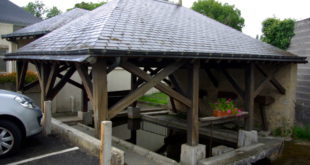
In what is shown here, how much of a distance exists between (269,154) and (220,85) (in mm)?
3585

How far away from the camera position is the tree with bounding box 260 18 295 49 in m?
10.3

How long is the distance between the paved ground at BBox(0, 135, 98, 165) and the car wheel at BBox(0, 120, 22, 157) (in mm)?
143

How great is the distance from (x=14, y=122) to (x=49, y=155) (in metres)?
0.88

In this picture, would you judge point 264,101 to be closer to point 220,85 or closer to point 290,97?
point 290,97

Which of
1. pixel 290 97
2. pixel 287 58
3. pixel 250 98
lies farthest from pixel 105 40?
pixel 290 97

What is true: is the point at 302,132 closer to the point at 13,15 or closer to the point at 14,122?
the point at 14,122

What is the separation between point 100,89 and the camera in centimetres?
395

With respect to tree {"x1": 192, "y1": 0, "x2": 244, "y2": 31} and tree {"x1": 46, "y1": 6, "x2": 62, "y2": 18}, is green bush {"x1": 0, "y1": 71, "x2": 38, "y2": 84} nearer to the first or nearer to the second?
tree {"x1": 192, "y1": 0, "x2": 244, "y2": 31}

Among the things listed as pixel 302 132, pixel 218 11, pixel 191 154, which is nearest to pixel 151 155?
pixel 191 154

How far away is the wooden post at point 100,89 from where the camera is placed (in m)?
3.90

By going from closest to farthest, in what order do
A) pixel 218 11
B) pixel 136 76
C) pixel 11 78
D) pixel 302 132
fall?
1. pixel 136 76
2. pixel 302 132
3. pixel 11 78
4. pixel 218 11

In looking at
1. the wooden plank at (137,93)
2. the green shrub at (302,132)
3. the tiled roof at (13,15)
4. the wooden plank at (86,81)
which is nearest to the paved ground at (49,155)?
the wooden plank at (137,93)

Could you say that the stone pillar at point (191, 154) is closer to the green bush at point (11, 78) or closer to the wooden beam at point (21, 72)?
the wooden beam at point (21, 72)

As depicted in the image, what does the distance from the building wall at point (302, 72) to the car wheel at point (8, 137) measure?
8.08 meters
